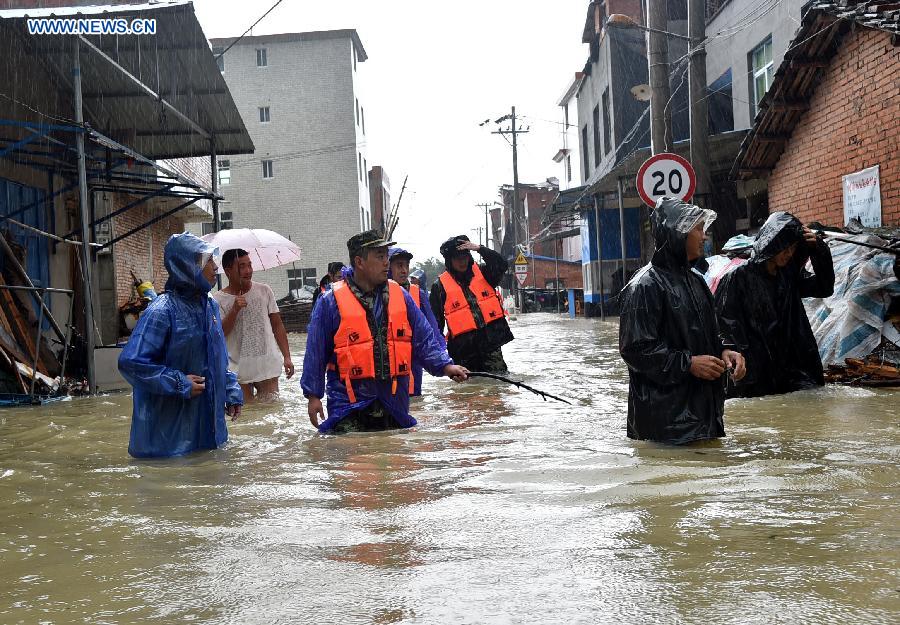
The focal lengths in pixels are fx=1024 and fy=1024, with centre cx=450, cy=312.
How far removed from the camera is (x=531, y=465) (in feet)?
20.2

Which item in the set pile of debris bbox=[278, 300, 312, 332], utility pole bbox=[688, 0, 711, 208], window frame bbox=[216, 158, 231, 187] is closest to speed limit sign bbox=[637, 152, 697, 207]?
utility pole bbox=[688, 0, 711, 208]

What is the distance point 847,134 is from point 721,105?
16714 millimetres

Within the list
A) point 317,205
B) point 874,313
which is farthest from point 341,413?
point 317,205

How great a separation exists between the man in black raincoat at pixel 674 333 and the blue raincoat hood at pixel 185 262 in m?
2.61

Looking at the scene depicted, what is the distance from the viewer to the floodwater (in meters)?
3.48

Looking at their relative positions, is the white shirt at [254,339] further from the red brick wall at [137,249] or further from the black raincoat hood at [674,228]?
the red brick wall at [137,249]

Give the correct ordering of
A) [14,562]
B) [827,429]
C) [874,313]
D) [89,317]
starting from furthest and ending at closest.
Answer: [89,317] → [874,313] → [827,429] → [14,562]

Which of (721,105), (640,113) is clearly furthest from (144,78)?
(640,113)

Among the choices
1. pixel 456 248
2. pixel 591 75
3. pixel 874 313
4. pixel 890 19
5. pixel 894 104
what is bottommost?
pixel 874 313

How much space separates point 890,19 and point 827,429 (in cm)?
640

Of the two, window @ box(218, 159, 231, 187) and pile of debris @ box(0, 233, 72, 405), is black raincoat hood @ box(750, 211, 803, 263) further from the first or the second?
window @ box(218, 159, 231, 187)

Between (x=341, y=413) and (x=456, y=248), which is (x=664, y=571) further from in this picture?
(x=456, y=248)

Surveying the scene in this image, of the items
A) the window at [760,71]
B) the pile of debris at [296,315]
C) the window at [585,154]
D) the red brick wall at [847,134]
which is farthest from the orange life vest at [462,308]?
the window at [585,154]

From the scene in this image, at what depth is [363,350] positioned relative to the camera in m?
6.64
